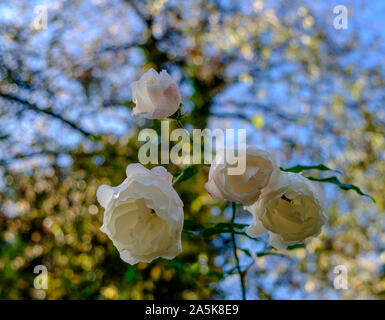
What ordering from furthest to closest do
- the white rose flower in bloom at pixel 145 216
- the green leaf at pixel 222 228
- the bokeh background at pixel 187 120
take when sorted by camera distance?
the bokeh background at pixel 187 120 → the green leaf at pixel 222 228 → the white rose flower in bloom at pixel 145 216

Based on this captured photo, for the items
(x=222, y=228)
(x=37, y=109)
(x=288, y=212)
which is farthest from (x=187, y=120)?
(x=288, y=212)

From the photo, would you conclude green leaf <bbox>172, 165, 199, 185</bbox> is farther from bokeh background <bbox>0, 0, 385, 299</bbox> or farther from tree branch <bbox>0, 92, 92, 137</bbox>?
tree branch <bbox>0, 92, 92, 137</bbox>

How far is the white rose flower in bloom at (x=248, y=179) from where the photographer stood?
480 millimetres

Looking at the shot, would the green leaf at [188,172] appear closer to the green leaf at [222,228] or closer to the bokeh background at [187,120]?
the green leaf at [222,228]

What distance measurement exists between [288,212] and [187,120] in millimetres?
1648

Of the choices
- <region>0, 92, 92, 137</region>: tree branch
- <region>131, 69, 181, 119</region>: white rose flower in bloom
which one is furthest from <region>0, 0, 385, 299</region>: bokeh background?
<region>131, 69, 181, 119</region>: white rose flower in bloom

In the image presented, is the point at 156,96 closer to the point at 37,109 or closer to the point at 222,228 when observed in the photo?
the point at 222,228

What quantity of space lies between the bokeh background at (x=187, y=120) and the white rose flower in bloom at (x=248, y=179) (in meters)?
1.06

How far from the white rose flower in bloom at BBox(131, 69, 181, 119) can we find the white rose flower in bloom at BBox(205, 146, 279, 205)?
0.36 ft

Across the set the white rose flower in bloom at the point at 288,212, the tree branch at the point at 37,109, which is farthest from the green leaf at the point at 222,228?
the tree branch at the point at 37,109

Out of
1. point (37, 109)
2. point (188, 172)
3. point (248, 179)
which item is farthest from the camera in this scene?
point (37, 109)

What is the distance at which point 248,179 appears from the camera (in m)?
0.48

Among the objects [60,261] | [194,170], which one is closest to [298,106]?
[60,261]

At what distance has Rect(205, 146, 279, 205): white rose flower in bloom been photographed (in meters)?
0.48
